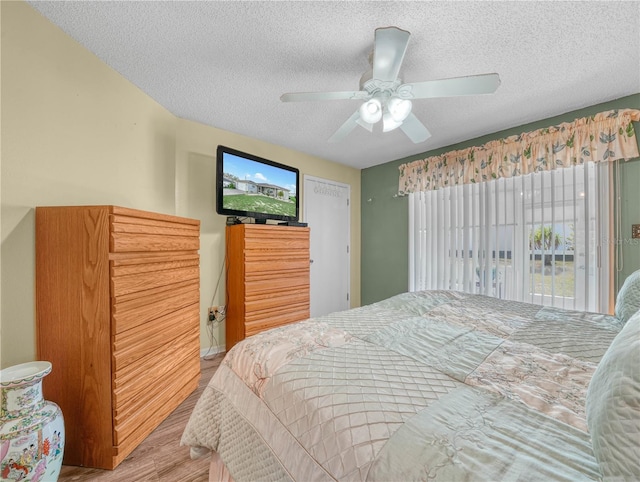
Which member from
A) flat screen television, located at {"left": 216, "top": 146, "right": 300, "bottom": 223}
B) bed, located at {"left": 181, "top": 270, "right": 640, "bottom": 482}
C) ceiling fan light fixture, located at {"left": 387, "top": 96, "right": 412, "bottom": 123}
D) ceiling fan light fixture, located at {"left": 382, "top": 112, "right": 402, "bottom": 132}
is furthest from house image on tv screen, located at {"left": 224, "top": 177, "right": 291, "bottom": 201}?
Result: bed, located at {"left": 181, "top": 270, "right": 640, "bottom": 482}

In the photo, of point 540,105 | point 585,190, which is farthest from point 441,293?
point 540,105

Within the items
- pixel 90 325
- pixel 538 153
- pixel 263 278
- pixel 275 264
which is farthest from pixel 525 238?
pixel 90 325

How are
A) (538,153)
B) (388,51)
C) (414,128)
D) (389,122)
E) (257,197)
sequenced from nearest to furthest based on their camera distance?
(388,51) < (389,122) < (414,128) < (538,153) < (257,197)

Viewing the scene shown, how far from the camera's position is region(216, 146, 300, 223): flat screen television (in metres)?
2.51

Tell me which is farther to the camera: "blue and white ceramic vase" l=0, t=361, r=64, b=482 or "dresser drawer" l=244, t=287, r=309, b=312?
"dresser drawer" l=244, t=287, r=309, b=312

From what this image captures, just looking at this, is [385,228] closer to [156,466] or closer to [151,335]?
[151,335]

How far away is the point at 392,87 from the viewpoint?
59.1 inches

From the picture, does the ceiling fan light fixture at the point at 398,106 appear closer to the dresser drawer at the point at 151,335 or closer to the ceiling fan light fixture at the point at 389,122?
the ceiling fan light fixture at the point at 389,122

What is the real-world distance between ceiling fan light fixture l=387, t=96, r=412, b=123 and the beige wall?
1.90 m

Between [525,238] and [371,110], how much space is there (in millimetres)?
2166

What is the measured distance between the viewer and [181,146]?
2.56 m

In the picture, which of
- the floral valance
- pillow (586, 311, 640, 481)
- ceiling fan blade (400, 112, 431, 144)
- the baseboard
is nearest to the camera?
pillow (586, 311, 640, 481)

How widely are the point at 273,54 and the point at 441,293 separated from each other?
2102mm

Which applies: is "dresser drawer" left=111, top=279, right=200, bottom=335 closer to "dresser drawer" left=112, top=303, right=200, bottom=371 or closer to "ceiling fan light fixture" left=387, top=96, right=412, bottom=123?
"dresser drawer" left=112, top=303, right=200, bottom=371
